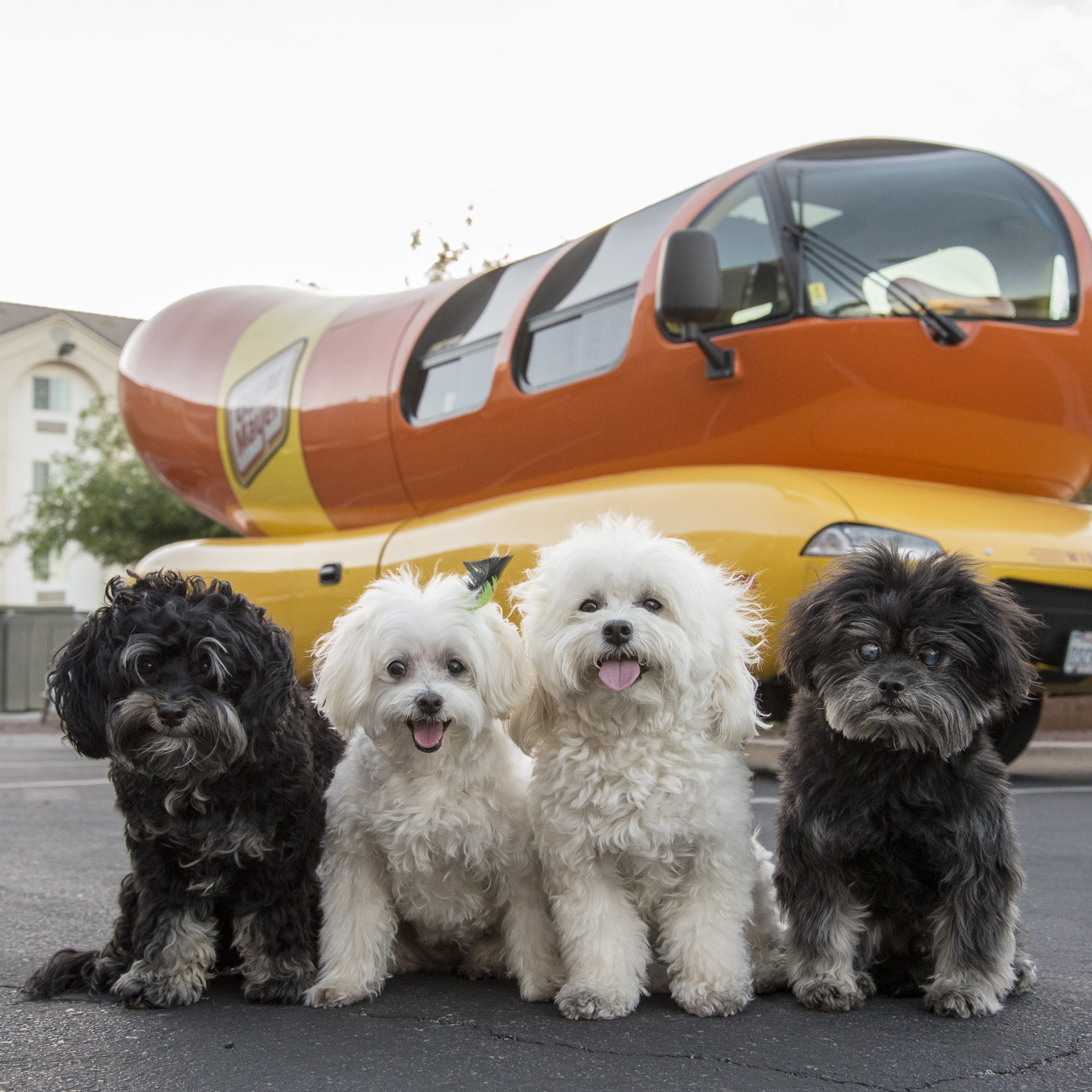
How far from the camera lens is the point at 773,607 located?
17.3ft

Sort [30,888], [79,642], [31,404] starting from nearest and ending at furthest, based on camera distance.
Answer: [79,642] → [30,888] → [31,404]

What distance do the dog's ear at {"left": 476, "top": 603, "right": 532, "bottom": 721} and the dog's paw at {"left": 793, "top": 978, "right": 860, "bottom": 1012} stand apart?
104 centimetres

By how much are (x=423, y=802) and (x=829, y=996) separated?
115 cm

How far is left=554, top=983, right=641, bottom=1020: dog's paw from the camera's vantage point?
9.39 ft

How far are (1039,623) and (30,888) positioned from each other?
393 centimetres

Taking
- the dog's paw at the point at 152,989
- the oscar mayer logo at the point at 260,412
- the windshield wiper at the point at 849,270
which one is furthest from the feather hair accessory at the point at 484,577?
the oscar mayer logo at the point at 260,412

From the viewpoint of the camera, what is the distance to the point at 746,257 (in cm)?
588

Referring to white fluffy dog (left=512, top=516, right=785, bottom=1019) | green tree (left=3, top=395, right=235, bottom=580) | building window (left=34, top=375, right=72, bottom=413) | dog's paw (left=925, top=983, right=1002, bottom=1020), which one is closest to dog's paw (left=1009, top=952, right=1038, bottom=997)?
dog's paw (left=925, top=983, right=1002, bottom=1020)

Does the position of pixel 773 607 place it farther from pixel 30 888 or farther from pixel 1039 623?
pixel 30 888

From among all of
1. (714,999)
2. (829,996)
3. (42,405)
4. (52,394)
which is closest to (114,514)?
(714,999)

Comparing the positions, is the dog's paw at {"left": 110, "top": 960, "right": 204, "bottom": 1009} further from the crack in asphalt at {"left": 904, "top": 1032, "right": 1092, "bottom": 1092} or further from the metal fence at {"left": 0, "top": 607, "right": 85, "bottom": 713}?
the metal fence at {"left": 0, "top": 607, "right": 85, "bottom": 713}

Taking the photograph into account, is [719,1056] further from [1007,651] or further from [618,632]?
[1007,651]

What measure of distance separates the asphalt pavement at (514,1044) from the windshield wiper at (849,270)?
2.97 meters

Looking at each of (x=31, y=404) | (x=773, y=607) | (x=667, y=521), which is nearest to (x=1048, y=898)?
(x=773, y=607)
